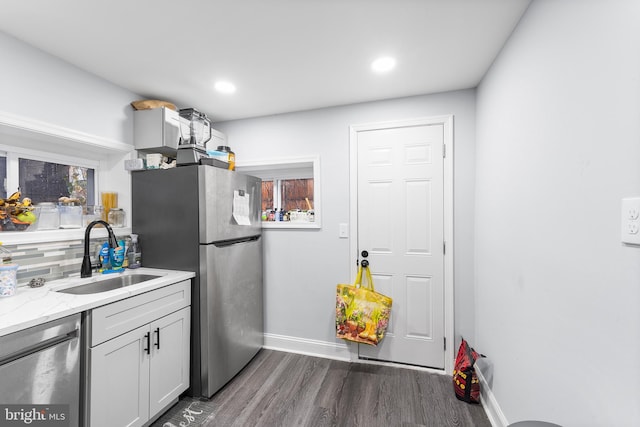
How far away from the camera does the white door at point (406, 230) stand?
2.28 meters

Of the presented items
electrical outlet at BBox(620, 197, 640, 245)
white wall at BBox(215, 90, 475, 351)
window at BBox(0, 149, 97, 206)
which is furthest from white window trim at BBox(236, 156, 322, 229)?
electrical outlet at BBox(620, 197, 640, 245)

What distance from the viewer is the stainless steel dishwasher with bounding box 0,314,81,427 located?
41.2 inches

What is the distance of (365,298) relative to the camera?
7.45ft

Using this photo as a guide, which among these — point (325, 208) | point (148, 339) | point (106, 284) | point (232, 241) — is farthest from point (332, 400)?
point (106, 284)

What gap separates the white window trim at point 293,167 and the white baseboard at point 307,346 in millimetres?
1103

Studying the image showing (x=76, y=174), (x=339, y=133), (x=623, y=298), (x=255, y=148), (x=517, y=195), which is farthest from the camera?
(x=255, y=148)

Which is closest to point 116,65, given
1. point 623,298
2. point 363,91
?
point 363,91

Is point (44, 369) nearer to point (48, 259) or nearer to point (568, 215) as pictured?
point (48, 259)

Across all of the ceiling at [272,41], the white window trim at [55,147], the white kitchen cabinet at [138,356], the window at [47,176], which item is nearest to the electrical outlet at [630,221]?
the ceiling at [272,41]

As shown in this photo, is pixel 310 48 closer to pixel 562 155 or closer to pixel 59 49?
pixel 562 155

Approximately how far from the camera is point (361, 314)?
Answer: 2242 millimetres

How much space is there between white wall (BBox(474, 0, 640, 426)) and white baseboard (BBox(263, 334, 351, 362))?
3.98 ft

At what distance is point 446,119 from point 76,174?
2.97 metres

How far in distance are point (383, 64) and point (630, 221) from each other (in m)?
1.58
